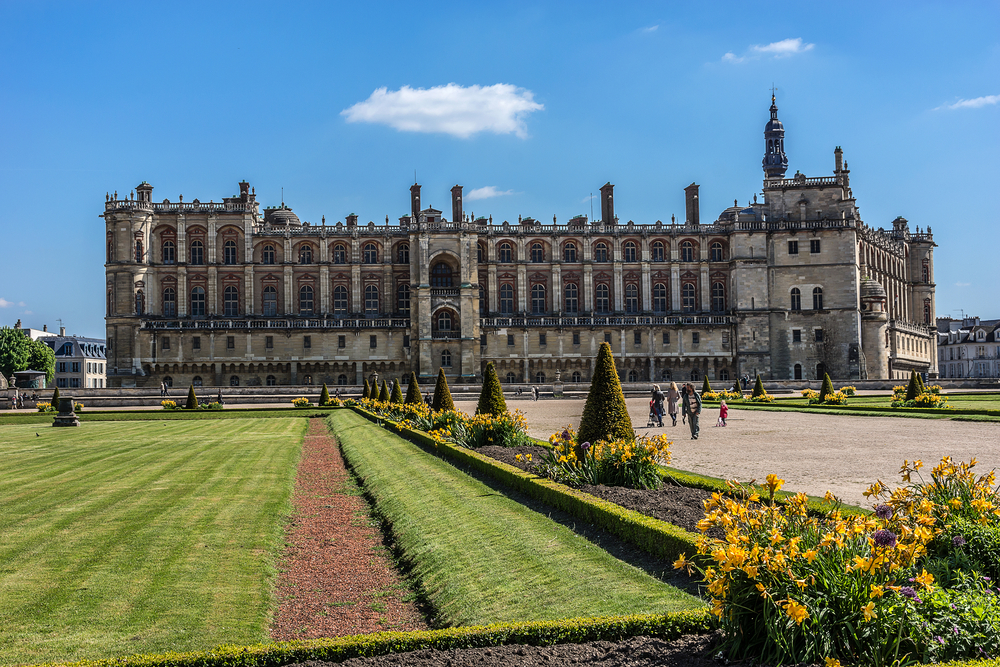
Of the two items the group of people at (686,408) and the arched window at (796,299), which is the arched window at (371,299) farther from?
the group of people at (686,408)

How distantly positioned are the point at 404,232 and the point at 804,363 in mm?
34013

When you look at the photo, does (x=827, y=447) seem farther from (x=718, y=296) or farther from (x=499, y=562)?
(x=718, y=296)

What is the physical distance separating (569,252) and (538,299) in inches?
187

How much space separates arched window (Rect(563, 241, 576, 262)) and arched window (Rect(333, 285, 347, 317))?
60.6ft

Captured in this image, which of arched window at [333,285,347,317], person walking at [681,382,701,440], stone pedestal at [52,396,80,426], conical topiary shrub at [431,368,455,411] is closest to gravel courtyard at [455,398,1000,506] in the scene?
person walking at [681,382,701,440]

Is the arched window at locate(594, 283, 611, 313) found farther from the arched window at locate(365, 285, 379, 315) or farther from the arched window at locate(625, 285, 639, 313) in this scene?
the arched window at locate(365, 285, 379, 315)

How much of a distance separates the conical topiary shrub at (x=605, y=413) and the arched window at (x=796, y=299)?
60.3 metres

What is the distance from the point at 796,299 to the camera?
70375mm

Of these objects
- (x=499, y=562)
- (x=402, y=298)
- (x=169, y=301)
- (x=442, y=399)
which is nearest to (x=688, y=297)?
(x=402, y=298)

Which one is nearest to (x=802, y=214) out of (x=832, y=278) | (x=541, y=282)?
(x=832, y=278)

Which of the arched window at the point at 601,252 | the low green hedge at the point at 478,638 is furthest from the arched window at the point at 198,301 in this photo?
the low green hedge at the point at 478,638

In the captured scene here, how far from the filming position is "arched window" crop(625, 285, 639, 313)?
7312 cm

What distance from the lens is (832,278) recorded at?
70.1m

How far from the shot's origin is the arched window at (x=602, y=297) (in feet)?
240
